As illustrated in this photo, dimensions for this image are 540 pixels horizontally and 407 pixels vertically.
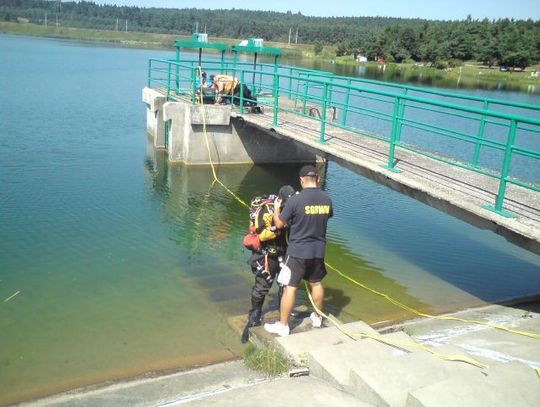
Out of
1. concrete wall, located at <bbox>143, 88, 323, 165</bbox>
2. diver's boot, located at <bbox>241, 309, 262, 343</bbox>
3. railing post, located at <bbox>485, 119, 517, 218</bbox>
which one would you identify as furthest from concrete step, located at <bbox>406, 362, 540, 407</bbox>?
concrete wall, located at <bbox>143, 88, 323, 165</bbox>

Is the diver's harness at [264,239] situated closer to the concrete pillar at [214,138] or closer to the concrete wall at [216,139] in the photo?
the concrete wall at [216,139]

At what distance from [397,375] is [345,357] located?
588 millimetres

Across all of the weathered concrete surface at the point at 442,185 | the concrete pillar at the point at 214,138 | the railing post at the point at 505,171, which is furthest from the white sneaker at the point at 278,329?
the concrete pillar at the point at 214,138

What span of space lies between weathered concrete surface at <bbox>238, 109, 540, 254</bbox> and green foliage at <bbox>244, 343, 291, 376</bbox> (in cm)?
292

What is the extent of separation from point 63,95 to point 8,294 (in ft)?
64.5

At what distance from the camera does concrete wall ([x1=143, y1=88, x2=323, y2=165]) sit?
14.4 metres

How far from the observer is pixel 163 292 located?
7.52 meters

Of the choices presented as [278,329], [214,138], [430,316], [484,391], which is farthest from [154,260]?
[214,138]

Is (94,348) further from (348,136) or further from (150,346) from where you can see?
(348,136)

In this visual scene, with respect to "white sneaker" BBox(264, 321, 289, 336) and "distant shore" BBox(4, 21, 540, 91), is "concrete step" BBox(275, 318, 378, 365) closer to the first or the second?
"white sneaker" BBox(264, 321, 289, 336)

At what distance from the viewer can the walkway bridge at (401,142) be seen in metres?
6.68

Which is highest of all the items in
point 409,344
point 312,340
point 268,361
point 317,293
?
point 317,293

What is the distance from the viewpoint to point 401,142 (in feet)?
30.6

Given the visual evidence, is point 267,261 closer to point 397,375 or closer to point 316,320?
point 316,320
